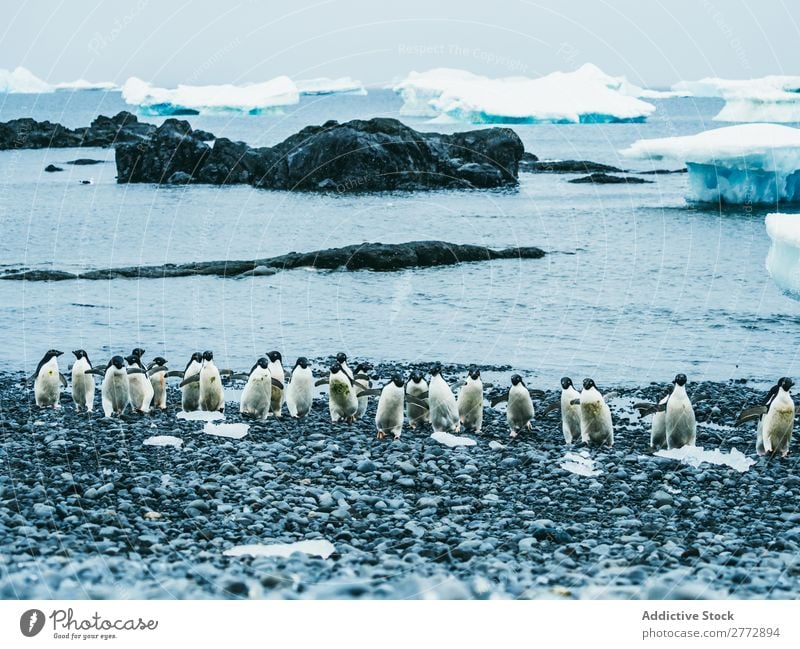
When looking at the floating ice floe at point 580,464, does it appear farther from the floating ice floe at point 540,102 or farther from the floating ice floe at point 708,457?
the floating ice floe at point 540,102

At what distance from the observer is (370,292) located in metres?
19.7

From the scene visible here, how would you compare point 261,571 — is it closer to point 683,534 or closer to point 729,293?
point 683,534

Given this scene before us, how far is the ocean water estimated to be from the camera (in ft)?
49.8

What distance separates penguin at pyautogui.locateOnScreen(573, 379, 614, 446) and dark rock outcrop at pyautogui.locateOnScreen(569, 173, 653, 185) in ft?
109

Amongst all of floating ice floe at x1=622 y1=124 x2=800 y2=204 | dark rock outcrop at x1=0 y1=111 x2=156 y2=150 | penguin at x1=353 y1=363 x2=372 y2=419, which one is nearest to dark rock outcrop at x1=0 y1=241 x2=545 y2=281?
floating ice floe at x1=622 y1=124 x2=800 y2=204

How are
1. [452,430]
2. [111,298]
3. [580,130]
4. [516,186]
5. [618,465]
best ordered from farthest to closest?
[580,130] < [516,186] < [111,298] < [452,430] < [618,465]

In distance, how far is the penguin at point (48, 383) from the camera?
10523 mm

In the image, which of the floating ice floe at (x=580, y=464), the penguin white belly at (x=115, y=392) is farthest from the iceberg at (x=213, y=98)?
the floating ice floe at (x=580, y=464)

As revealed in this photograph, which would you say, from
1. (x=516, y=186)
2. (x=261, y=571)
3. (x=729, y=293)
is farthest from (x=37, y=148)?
(x=261, y=571)
